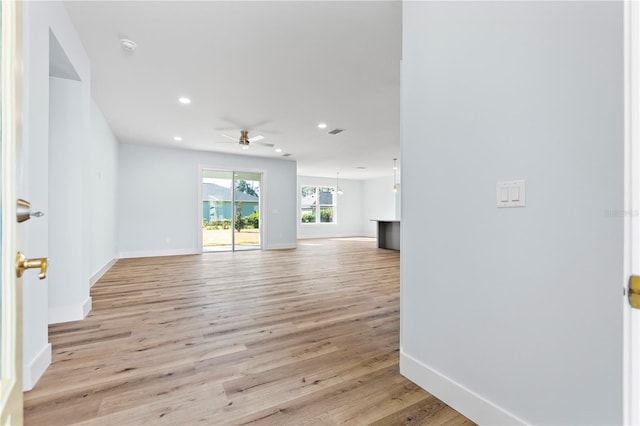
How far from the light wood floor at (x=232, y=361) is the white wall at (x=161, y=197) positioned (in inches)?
119

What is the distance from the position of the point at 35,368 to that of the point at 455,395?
243cm

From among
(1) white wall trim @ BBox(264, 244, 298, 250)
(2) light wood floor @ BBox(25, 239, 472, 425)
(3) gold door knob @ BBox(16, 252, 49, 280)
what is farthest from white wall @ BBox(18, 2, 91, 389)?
(1) white wall trim @ BBox(264, 244, 298, 250)

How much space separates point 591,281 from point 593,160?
43 centimetres

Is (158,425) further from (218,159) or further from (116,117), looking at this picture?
(218,159)

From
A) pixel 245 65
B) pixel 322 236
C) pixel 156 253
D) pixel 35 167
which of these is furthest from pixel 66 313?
pixel 322 236

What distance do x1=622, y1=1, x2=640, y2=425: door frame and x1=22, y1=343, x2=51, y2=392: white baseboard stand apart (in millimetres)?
2547

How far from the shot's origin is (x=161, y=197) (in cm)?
676

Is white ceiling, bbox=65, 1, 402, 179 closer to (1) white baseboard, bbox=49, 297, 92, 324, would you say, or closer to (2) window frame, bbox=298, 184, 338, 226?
(1) white baseboard, bbox=49, 297, 92, 324

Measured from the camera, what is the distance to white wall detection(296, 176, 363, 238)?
38.5ft

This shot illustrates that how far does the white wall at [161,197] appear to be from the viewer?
643 centimetres

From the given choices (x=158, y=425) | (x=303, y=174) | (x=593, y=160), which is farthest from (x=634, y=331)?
(x=303, y=174)

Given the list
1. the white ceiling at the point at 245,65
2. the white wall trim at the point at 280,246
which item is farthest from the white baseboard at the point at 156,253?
the white ceiling at the point at 245,65

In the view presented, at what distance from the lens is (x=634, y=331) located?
608 millimetres

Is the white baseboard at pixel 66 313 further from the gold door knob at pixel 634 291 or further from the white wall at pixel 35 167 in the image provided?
the gold door knob at pixel 634 291
